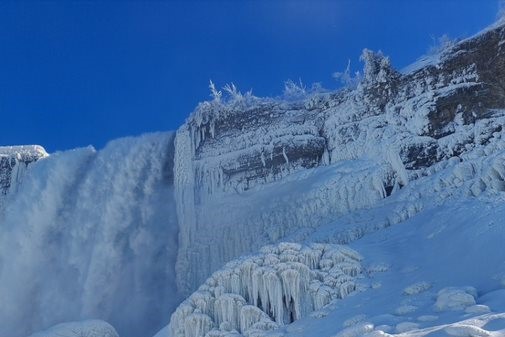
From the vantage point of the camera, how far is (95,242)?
24.3m

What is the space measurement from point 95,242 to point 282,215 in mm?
8478

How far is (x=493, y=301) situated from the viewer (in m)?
8.29

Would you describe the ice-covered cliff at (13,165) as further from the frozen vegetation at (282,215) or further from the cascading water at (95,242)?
the cascading water at (95,242)

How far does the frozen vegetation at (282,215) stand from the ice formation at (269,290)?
4 cm

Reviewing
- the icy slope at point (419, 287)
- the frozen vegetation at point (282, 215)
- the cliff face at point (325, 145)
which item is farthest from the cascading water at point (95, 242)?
the icy slope at point (419, 287)

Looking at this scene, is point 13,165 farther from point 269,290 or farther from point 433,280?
point 433,280

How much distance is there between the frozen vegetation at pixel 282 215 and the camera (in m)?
11.5

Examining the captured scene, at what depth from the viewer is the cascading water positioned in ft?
75.8

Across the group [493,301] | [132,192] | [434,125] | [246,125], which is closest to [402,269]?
[493,301]

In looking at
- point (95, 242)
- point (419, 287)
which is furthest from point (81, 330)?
point (419, 287)

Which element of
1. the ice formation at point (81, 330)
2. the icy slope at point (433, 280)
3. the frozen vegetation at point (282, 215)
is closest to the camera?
the icy slope at point (433, 280)

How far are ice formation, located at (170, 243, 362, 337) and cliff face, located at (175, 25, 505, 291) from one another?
23.7 ft

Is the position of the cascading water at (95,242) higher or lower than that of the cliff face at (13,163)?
lower

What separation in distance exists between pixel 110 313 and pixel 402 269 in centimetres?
1475
